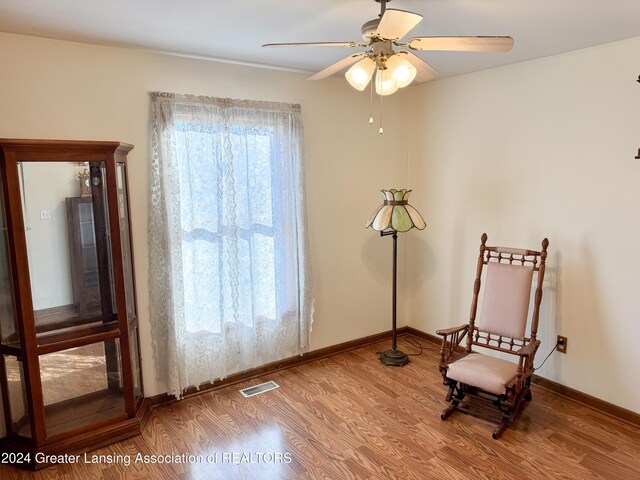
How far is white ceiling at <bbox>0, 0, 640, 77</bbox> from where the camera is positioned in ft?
6.91

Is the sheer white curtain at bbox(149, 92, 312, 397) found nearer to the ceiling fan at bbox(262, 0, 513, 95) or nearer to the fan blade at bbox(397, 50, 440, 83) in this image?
the ceiling fan at bbox(262, 0, 513, 95)

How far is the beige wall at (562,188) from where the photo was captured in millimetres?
2803

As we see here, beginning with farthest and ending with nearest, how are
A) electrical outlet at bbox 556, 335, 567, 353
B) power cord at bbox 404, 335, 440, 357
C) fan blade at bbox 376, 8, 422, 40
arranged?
1. power cord at bbox 404, 335, 440, 357
2. electrical outlet at bbox 556, 335, 567, 353
3. fan blade at bbox 376, 8, 422, 40

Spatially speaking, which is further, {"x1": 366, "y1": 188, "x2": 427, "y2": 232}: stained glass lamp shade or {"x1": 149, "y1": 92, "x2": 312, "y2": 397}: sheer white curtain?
{"x1": 366, "y1": 188, "x2": 427, "y2": 232}: stained glass lamp shade

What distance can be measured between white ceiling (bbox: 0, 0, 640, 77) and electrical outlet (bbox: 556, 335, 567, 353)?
2057mm

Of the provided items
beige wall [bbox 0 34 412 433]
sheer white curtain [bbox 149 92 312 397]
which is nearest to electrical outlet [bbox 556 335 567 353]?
→ beige wall [bbox 0 34 412 433]

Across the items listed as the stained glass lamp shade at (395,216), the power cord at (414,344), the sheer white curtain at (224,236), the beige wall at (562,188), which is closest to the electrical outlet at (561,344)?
the beige wall at (562,188)

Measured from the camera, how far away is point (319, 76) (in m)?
2.41

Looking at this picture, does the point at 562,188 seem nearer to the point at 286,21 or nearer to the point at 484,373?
the point at 484,373

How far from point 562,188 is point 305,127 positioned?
2045 millimetres

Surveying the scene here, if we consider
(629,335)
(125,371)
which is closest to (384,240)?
(629,335)

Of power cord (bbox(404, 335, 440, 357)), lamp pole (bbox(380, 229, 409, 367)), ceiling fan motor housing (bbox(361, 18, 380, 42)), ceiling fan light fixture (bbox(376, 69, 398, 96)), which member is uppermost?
ceiling fan motor housing (bbox(361, 18, 380, 42))

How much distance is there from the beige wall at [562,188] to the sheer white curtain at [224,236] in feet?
4.77

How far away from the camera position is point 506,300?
3143 mm
